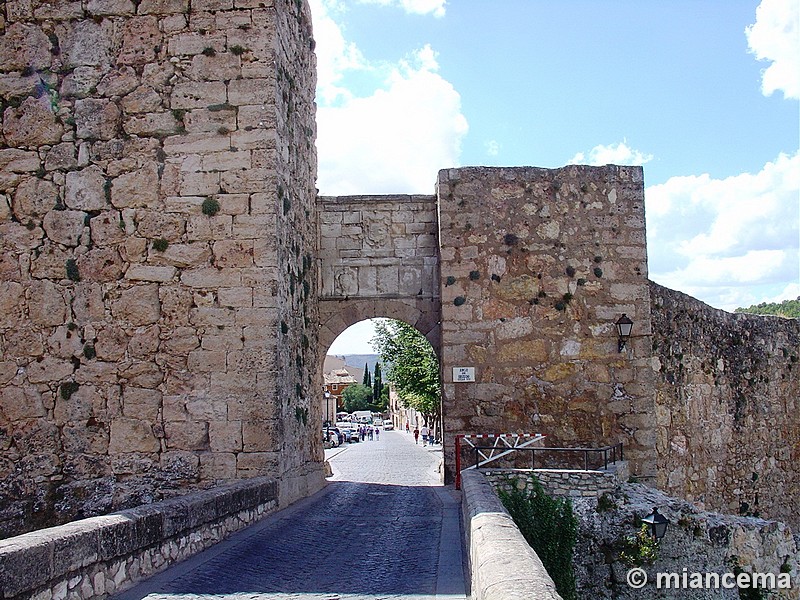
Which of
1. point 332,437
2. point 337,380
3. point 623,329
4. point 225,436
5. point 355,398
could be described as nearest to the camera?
point 225,436

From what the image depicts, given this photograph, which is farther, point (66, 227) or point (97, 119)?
point (97, 119)

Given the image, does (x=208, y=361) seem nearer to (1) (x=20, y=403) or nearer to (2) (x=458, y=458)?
(1) (x=20, y=403)

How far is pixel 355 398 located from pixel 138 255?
74863 mm

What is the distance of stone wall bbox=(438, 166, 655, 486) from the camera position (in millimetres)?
11578

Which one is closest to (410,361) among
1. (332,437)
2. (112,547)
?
(332,437)

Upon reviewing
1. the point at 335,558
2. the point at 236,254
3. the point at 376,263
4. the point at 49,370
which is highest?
the point at 376,263

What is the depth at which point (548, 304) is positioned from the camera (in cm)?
1174

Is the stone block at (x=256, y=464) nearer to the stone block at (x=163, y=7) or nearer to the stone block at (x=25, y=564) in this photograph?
the stone block at (x=25, y=564)

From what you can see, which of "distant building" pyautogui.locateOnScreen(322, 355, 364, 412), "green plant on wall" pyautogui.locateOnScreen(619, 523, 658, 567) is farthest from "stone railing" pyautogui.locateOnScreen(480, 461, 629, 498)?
"distant building" pyautogui.locateOnScreen(322, 355, 364, 412)

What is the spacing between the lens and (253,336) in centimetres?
923

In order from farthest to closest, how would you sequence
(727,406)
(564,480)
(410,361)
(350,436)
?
(350,436)
(410,361)
(727,406)
(564,480)

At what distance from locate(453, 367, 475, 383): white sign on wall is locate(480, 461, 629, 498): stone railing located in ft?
6.24

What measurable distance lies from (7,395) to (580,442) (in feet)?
23.9
